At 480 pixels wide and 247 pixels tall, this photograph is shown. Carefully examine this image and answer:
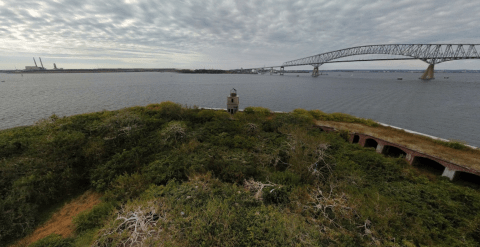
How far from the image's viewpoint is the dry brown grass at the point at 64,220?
395 inches

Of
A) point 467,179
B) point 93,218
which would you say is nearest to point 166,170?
point 93,218

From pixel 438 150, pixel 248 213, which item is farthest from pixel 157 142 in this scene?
pixel 438 150

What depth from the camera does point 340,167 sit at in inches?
547

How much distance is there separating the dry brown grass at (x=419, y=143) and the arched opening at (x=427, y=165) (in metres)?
1.27

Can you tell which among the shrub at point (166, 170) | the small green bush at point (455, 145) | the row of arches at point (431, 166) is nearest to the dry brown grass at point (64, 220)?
the shrub at point (166, 170)

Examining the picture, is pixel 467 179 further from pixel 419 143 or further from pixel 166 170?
pixel 166 170

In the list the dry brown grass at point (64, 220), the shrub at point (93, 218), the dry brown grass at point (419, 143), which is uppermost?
the dry brown grass at point (419, 143)

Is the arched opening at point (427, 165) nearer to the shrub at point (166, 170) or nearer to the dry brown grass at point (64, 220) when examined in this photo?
the shrub at point (166, 170)

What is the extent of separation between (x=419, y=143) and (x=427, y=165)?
2307 millimetres

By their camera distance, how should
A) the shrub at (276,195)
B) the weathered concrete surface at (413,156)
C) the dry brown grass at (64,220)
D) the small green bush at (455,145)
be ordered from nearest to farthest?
1. the dry brown grass at (64,220)
2. the shrub at (276,195)
3. the weathered concrete surface at (413,156)
4. the small green bush at (455,145)

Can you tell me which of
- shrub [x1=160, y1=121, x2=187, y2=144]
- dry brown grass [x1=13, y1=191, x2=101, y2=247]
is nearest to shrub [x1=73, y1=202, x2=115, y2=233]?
dry brown grass [x1=13, y1=191, x2=101, y2=247]

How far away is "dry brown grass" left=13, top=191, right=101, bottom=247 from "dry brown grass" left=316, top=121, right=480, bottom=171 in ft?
88.5

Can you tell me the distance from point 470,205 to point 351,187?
22.5 feet

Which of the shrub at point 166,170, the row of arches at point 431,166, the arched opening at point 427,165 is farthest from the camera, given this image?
the arched opening at point 427,165
